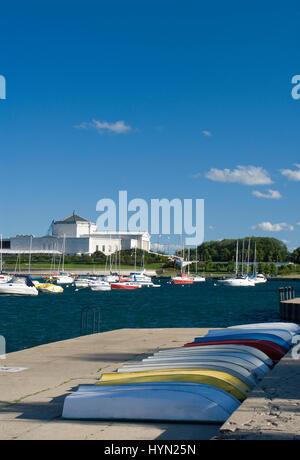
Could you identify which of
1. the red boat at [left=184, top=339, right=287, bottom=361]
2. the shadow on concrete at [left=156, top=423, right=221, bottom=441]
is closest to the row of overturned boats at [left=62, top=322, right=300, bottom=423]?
the shadow on concrete at [left=156, top=423, right=221, bottom=441]

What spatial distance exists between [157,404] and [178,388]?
0.42 meters

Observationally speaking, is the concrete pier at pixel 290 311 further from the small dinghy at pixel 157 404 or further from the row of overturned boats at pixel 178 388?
the small dinghy at pixel 157 404

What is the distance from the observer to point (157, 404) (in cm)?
827

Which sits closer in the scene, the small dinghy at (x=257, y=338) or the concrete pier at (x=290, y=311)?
the small dinghy at (x=257, y=338)

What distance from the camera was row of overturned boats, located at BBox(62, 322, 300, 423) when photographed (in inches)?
321

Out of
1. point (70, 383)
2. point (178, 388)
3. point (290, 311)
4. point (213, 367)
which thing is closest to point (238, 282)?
point (290, 311)

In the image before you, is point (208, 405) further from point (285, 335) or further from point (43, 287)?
point (43, 287)

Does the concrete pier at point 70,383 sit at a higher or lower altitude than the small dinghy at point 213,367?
lower

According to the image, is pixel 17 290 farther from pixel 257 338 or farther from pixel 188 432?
pixel 188 432

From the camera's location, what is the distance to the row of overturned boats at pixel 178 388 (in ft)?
26.7

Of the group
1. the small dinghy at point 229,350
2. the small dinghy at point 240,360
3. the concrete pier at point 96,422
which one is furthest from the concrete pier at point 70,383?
the small dinghy at point 229,350
